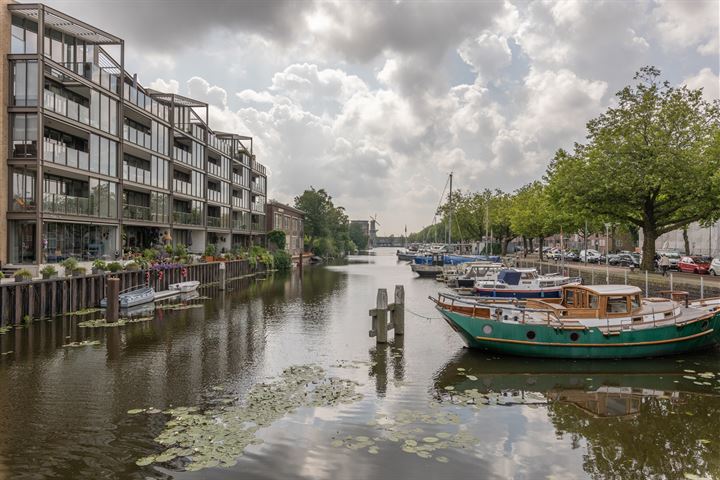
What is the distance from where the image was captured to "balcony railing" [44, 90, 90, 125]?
31.5 meters

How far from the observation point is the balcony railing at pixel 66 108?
31.5 m

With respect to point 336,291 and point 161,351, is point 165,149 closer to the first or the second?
point 336,291

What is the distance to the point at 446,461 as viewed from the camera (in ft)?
33.3

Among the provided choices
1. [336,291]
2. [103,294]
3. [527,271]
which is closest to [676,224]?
[527,271]

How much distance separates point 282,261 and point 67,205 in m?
42.2

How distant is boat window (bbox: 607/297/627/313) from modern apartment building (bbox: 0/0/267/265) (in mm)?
31605

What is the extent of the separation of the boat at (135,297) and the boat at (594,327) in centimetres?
1984

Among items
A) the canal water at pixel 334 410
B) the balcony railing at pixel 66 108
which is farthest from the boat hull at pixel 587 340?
the balcony railing at pixel 66 108

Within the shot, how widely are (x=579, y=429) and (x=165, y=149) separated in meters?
46.5

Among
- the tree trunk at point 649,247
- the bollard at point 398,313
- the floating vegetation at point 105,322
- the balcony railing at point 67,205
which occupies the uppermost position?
the balcony railing at point 67,205

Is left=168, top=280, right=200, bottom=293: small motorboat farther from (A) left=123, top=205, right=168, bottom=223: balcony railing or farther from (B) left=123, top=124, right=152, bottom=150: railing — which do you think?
(B) left=123, top=124, right=152, bottom=150: railing

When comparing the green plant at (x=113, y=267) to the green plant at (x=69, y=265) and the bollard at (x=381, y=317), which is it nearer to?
the green plant at (x=69, y=265)

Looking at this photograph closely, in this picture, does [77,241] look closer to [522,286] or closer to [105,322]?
[105,322]

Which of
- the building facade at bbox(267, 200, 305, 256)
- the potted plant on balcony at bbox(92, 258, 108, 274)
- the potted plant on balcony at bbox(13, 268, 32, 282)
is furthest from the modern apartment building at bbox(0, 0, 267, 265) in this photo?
the building facade at bbox(267, 200, 305, 256)
